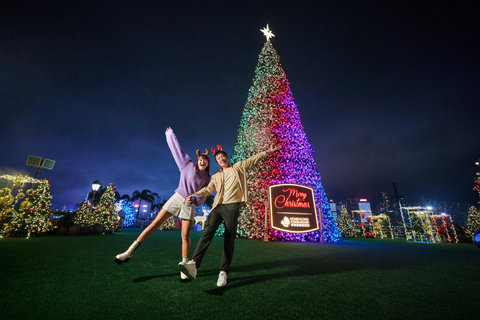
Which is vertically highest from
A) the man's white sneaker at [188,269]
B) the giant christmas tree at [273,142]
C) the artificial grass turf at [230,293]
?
the giant christmas tree at [273,142]

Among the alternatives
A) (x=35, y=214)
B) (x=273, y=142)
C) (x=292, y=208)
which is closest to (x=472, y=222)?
(x=292, y=208)

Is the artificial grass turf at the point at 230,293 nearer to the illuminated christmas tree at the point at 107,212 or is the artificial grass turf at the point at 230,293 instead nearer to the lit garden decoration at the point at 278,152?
the lit garden decoration at the point at 278,152

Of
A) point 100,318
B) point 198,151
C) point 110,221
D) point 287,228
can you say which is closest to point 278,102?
point 287,228

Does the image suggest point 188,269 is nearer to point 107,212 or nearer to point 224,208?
point 224,208

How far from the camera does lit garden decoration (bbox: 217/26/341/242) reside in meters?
8.89

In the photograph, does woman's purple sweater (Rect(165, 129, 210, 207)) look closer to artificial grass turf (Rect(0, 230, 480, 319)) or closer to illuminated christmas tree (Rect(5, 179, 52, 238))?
artificial grass turf (Rect(0, 230, 480, 319))

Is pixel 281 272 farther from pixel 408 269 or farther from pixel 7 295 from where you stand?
pixel 7 295

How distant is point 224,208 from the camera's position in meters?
2.62

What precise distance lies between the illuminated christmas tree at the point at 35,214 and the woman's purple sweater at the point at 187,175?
9.09m

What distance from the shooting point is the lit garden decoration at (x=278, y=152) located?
8891 mm

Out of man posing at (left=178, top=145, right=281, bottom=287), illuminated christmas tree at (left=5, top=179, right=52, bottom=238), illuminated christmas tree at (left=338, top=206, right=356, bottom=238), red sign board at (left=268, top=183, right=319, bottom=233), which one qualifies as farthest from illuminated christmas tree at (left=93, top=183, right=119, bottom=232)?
illuminated christmas tree at (left=338, top=206, right=356, bottom=238)

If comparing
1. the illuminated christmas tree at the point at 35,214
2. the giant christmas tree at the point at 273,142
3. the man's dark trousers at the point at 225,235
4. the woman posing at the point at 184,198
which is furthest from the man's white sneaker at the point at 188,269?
the illuminated christmas tree at the point at 35,214

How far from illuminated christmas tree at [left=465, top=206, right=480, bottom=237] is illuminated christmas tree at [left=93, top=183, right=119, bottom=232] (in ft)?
77.4

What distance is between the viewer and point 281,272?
291cm
